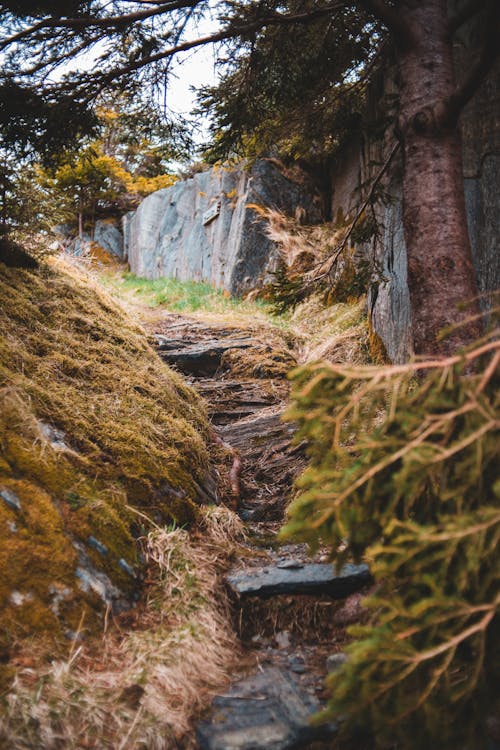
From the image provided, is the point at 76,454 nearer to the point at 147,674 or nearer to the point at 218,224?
the point at 147,674

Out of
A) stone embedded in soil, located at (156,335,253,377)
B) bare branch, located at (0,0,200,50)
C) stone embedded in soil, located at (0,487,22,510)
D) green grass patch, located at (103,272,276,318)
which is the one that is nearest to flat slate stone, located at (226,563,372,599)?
stone embedded in soil, located at (0,487,22,510)

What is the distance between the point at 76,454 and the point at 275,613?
1.49 m

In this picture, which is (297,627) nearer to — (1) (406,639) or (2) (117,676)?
(2) (117,676)

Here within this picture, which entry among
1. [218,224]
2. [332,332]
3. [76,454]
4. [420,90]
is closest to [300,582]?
[76,454]

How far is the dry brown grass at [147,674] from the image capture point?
1795mm

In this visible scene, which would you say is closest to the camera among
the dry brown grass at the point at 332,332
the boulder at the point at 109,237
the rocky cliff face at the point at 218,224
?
the dry brown grass at the point at 332,332

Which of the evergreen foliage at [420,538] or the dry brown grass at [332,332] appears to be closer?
the evergreen foliage at [420,538]

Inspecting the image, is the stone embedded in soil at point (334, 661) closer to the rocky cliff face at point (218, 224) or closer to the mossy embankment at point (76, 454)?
the mossy embankment at point (76, 454)

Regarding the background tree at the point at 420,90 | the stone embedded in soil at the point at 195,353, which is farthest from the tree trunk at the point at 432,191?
the stone embedded in soil at the point at 195,353

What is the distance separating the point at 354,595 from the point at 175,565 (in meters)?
1.07

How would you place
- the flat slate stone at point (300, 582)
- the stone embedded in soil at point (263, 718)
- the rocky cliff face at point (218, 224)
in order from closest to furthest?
the stone embedded in soil at point (263, 718) < the flat slate stone at point (300, 582) < the rocky cliff face at point (218, 224)

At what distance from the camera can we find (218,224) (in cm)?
1298

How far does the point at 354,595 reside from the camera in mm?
2826

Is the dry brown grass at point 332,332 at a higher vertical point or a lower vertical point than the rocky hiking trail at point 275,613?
higher
